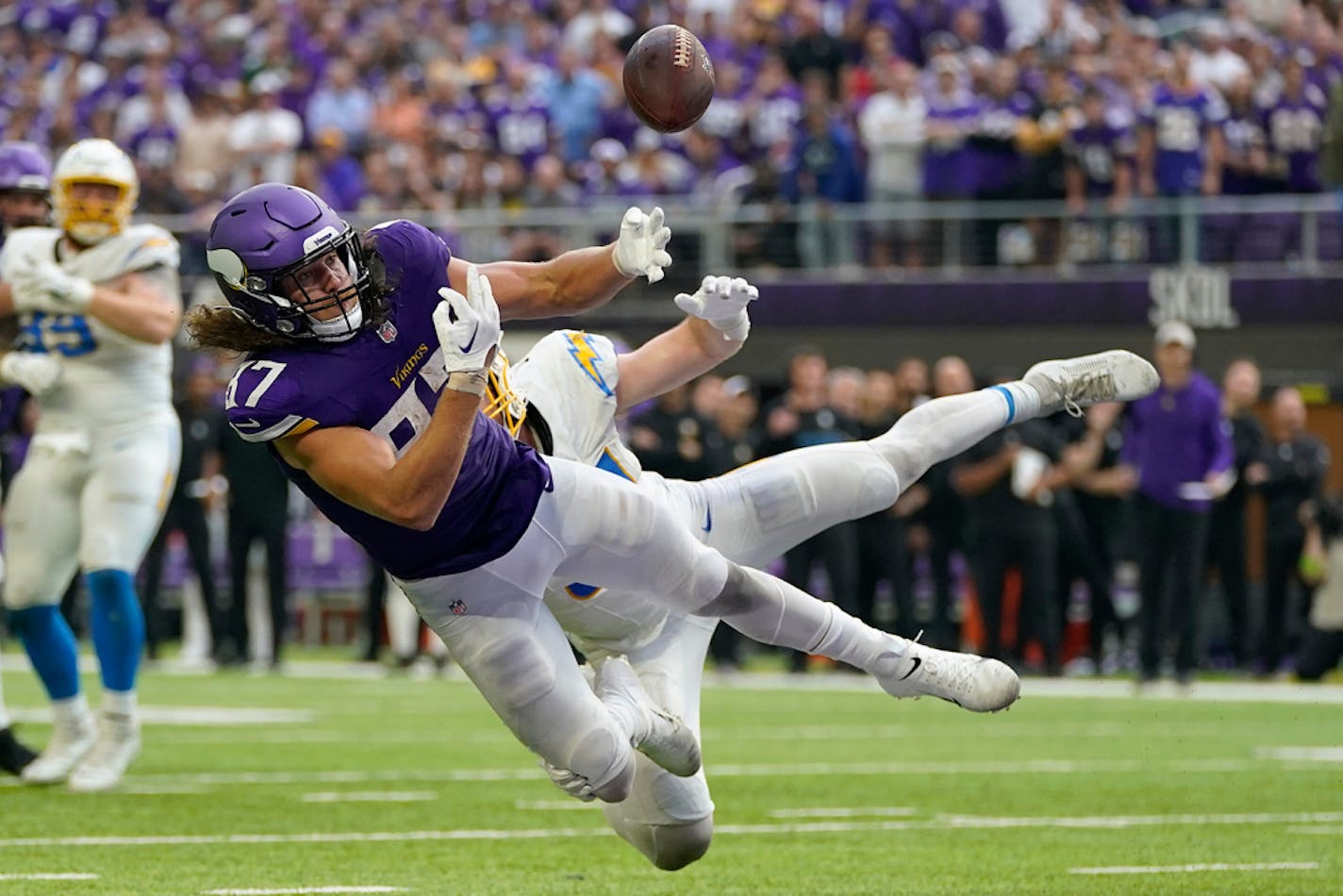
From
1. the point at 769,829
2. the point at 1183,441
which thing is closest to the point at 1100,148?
the point at 1183,441

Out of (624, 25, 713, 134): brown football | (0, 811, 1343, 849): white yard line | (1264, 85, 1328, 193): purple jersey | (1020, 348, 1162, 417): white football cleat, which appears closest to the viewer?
(624, 25, 713, 134): brown football

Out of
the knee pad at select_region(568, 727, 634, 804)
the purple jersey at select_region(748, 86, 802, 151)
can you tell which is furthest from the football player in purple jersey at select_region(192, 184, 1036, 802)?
the purple jersey at select_region(748, 86, 802, 151)

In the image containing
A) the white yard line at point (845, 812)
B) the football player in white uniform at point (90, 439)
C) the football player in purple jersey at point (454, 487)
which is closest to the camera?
the football player in purple jersey at point (454, 487)

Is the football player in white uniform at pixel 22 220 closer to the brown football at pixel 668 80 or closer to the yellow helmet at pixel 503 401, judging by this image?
the yellow helmet at pixel 503 401

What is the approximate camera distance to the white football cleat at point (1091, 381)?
5379 mm

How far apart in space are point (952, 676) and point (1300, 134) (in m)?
9.78

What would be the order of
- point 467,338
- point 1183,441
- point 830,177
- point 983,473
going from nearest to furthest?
point 467,338
point 1183,441
point 983,473
point 830,177

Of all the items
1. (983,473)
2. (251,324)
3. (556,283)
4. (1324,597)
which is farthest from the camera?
(983,473)

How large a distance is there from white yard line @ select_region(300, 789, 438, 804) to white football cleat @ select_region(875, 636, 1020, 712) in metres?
2.18

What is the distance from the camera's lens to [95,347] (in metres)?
7.07

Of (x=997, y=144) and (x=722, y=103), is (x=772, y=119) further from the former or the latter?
(x=997, y=144)

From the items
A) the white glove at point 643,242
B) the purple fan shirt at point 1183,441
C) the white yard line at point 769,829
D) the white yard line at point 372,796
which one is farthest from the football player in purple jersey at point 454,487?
the purple fan shirt at point 1183,441

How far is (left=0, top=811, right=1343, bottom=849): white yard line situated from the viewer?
18.6ft

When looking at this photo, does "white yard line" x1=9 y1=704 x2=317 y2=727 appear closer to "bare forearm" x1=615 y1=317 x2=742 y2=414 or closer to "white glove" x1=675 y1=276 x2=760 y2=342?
"bare forearm" x1=615 y1=317 x2=742 y2=414
